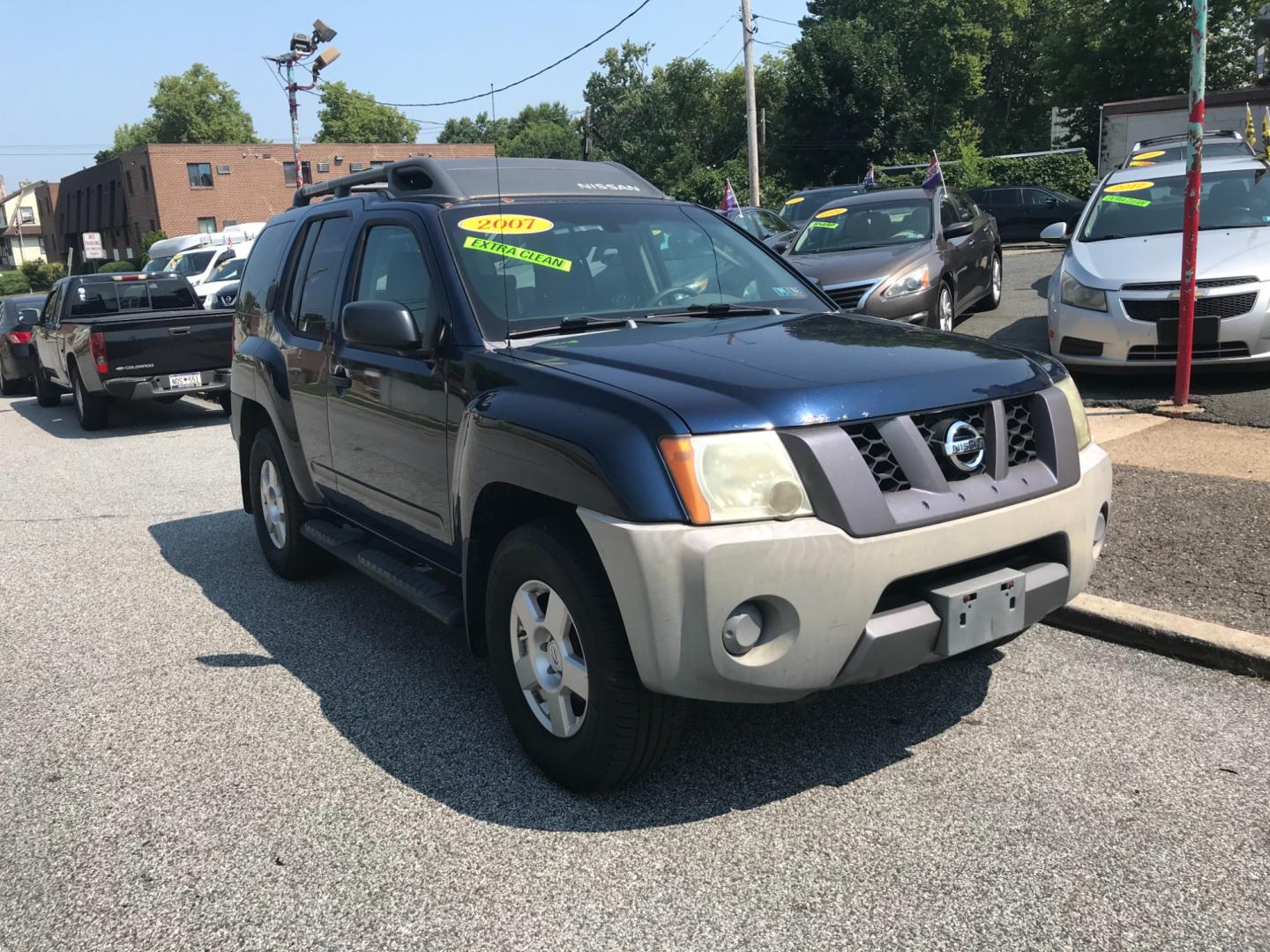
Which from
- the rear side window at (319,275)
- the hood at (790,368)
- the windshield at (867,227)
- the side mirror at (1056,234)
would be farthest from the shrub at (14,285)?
the hood at (790,368)

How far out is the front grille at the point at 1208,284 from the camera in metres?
8.22

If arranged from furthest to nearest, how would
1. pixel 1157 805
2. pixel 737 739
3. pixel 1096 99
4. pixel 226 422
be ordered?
pixel 1096 99, pixel 226 422, pixel 737 739, pixel 1157 805

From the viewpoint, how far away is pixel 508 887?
9.89 ft

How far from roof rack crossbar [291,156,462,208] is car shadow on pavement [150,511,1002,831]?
77.7 inches

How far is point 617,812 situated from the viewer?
339 cm

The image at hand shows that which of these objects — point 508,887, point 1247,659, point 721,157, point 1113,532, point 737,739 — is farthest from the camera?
point 721,157

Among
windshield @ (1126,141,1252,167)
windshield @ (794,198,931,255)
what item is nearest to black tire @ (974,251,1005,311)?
windshield @ (794,198,931,255)

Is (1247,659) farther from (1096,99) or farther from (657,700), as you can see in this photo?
(1096,99)

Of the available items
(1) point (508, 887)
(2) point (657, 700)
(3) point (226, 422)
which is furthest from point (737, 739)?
(3) point (226, 422)

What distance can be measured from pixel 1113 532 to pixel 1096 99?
49351mm

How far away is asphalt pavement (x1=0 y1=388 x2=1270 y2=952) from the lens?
283cm

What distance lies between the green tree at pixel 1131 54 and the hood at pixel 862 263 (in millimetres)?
38246

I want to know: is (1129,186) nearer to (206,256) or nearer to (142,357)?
(142,357)

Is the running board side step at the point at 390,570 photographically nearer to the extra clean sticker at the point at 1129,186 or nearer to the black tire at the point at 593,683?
the black tire at the point at 593,683
